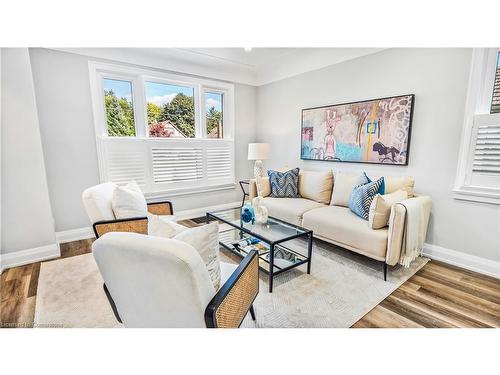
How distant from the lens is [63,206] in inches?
118

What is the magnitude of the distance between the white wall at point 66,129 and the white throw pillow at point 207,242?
268 cm

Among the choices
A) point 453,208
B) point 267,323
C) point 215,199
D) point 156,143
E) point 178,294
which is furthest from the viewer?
point 215,199

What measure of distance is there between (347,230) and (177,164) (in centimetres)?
271

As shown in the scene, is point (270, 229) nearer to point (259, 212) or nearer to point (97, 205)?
point (259, 212)

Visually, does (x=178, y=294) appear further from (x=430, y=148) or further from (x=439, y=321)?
(x=430, y=148)

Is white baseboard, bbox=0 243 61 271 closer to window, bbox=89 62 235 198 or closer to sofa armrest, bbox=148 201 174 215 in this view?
window, bbox=89 62 235 198

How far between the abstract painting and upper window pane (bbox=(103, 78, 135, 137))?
104 inches

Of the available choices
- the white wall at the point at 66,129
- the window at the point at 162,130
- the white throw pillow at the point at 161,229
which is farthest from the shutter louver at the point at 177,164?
the white throw pillow at the point at 161,229

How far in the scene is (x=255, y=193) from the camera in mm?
3688

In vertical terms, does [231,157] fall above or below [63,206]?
above

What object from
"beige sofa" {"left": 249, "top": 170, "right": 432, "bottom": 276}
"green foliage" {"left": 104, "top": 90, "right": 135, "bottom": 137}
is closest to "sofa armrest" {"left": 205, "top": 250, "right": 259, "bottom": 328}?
"beige sofa" {"left": 249, "top": 170, "right": 432, "bottom": 276}

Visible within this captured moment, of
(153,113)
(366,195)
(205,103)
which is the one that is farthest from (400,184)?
(153,113)
